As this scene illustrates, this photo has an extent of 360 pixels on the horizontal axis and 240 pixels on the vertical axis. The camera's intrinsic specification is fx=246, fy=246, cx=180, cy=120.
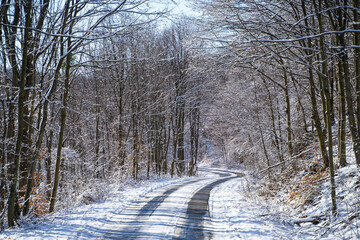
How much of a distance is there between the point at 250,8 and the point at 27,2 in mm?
6176

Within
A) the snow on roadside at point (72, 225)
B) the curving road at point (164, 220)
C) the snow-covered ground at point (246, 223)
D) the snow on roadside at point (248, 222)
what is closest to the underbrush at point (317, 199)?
the snow-covered ground at point (246, 223)

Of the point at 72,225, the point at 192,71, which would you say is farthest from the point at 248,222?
the point at 192,71

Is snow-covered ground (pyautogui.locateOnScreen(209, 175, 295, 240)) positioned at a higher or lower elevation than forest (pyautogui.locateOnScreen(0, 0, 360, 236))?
Answer: lower

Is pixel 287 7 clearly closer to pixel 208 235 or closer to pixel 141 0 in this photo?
pixel 141 0

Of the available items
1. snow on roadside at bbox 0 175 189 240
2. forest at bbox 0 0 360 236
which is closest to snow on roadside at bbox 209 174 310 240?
forest at bbox 0 0 360 236

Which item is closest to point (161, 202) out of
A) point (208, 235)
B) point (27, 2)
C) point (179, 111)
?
point (208, 235)

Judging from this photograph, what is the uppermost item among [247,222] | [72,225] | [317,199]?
[317,199]

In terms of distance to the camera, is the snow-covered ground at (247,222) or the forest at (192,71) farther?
the forest at (192,71)

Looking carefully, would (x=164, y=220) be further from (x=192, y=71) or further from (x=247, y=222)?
(x=192, y=71)

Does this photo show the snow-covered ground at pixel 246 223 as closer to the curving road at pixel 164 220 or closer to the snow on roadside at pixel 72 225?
the snow on roadside at pixel 72 225

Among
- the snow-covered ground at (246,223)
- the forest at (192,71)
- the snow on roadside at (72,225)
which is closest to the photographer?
the snow-covered ground at (246,223)

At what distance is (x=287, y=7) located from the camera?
838cm

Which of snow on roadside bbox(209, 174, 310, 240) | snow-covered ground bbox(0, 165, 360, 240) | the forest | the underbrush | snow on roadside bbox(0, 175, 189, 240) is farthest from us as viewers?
the forest

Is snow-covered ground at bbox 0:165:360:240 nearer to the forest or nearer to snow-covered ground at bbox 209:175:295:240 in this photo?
snow-covered ground at bbox 209:175:295:240
